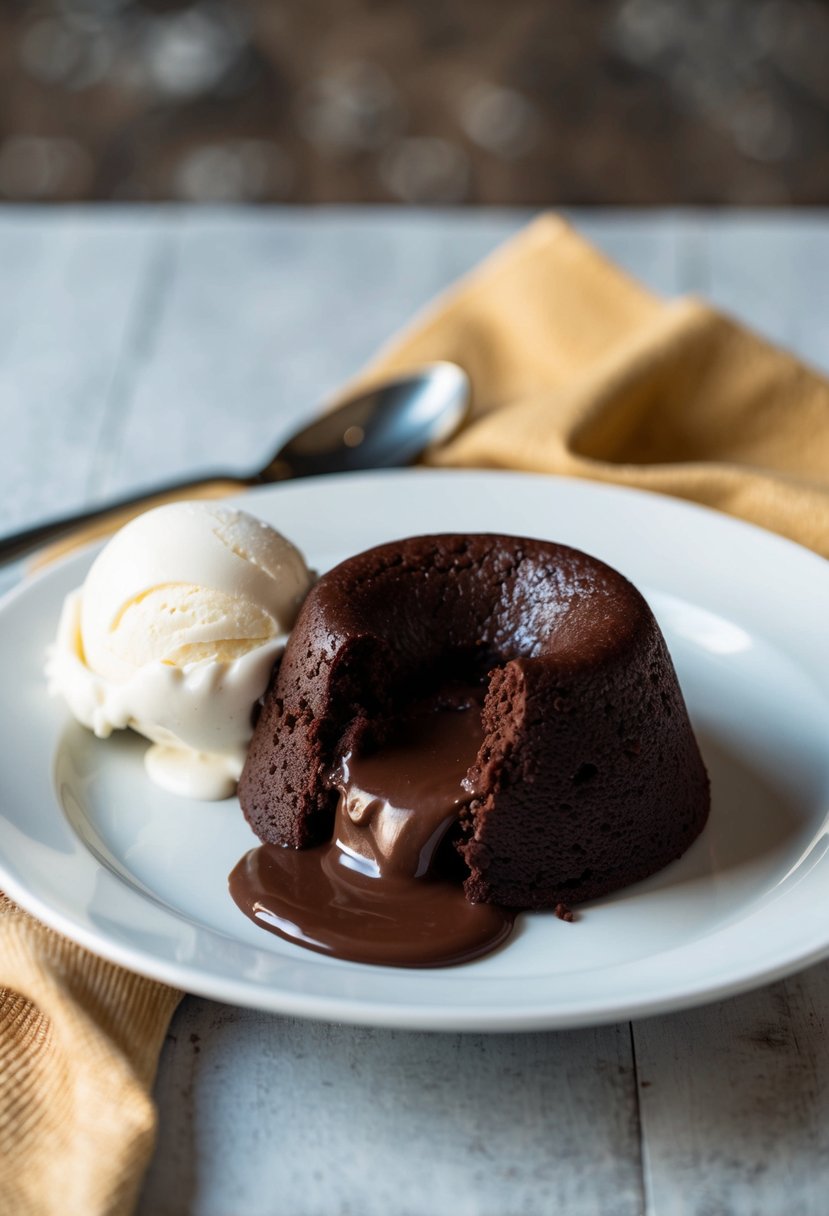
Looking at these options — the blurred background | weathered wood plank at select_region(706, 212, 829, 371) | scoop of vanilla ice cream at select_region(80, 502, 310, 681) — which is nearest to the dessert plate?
scoop of vanilla ice cream at select_region(80, 502, 310, 681)

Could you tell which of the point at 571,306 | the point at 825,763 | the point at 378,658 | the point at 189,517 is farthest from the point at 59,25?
the point at 825,763

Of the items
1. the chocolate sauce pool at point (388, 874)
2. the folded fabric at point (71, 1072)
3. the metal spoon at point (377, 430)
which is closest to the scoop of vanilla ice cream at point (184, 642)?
the chocolate sauce pool at point (388, 874)

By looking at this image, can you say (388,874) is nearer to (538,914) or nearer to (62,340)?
(538,914)

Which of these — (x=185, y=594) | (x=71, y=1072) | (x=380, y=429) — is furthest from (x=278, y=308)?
(x=71, y=1072)

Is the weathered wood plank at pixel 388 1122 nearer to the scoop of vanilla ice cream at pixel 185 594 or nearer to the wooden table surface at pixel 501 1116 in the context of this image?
the wooden table surface at pixel 501 1116

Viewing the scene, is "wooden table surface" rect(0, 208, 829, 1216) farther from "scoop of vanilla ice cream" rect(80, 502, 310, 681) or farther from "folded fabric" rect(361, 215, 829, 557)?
"folded fabric" rect(361, 215, 829, 557)

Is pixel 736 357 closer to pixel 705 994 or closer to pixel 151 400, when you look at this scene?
pixel 151 400

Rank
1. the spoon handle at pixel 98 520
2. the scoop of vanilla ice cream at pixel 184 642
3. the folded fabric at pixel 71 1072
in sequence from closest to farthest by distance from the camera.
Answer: the folded fabric at pixel 71 1072 < the scoop of vanilla ice cream at pixel 184 642 < the spoon handle at pixel 98 520
